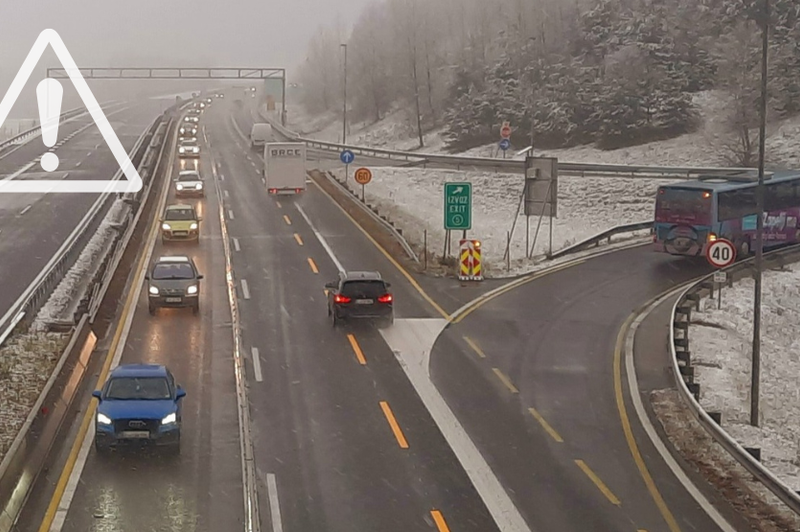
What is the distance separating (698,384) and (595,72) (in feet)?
212

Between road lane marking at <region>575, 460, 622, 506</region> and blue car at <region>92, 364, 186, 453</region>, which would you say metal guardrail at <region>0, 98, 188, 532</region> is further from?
road lane marking at <region>575, 460, 622, 506</region>

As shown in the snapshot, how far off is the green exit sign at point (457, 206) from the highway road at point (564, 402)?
354 cm

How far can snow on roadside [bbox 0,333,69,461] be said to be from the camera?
811 inches

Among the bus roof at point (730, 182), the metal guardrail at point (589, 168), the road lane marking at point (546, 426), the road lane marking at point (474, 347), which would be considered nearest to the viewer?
the road lane marking at point (546, 426)

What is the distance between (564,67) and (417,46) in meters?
28.5

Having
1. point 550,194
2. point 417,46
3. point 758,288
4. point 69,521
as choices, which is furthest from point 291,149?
point 417,46

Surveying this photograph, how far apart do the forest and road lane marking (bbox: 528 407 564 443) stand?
40098 mm

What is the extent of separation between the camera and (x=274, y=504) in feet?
54.0

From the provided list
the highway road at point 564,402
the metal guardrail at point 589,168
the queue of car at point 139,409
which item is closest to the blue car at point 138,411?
the queue of car at point 139,409

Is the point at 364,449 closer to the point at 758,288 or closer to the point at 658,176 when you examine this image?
the point at 758,288

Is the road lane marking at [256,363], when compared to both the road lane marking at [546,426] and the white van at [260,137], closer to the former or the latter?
the road lane marking at [546,426]

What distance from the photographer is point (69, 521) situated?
50.6 feet

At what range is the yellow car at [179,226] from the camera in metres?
41.6

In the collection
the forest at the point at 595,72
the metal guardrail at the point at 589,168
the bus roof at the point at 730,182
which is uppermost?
the forest at the point at 595,72
